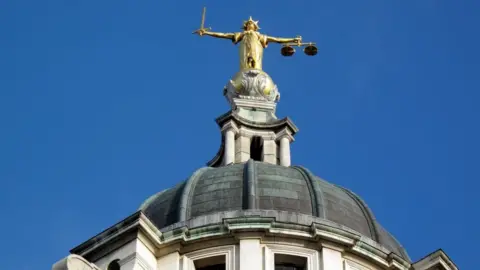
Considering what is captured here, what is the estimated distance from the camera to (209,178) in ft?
181

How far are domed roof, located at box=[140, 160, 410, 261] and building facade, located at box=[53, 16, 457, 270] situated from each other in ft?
0.10

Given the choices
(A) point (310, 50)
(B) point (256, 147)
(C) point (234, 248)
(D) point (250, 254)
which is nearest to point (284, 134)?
(B) point (256, 147)

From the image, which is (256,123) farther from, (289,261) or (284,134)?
(289,261)

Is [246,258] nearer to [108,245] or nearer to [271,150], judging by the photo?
[108,245]

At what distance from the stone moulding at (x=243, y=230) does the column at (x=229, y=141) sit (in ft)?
31.5

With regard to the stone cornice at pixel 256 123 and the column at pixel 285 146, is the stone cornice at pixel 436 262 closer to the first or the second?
the column at pixel 285 146

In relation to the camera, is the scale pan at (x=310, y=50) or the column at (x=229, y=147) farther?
the scale pan at (x=310, y=50)

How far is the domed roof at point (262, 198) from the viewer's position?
53250 mm

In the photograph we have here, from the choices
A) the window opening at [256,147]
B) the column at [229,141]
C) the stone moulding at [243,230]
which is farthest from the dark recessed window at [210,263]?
the window opening at [256,147]

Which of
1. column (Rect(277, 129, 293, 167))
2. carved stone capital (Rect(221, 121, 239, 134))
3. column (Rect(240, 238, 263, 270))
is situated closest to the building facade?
column (Rect(240, 238, 263, 270))

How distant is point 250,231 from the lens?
2016 inches

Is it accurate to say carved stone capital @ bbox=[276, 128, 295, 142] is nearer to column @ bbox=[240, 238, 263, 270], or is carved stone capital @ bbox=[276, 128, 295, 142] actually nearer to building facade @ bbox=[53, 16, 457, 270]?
building facade @ bbox=[53, 16, 457, 270]

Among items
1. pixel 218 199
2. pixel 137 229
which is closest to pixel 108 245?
pixel 137 229

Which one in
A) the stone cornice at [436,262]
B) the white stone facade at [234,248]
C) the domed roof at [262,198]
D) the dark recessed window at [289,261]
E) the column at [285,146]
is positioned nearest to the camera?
the white stone facade at [234,248]
